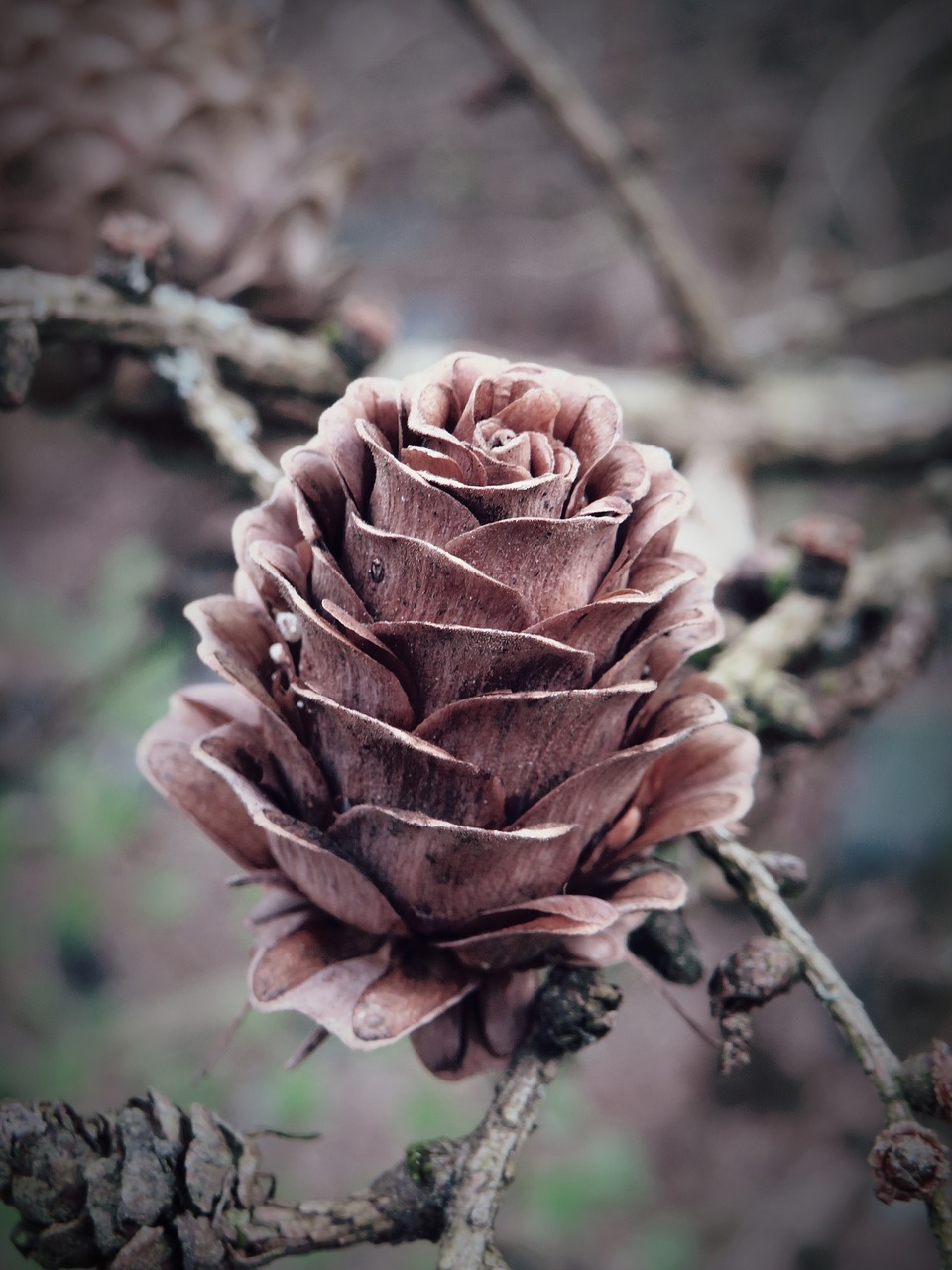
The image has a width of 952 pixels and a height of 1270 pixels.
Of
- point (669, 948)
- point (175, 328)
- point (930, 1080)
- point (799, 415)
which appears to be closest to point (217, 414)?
point (175, 328)

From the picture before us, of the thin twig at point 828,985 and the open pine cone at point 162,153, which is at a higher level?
the open pine cone at point 162,153

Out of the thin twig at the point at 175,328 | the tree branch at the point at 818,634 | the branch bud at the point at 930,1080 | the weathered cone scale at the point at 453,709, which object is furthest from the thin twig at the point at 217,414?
the branch bud at the point at 930,1080

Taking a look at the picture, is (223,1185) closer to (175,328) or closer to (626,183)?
(175,328)

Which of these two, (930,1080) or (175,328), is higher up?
(175,328)

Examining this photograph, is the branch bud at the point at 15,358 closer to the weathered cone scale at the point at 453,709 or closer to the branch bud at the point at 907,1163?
the weathered cone scale at the point at 453,709

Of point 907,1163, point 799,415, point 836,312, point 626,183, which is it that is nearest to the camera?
point 907,1163
